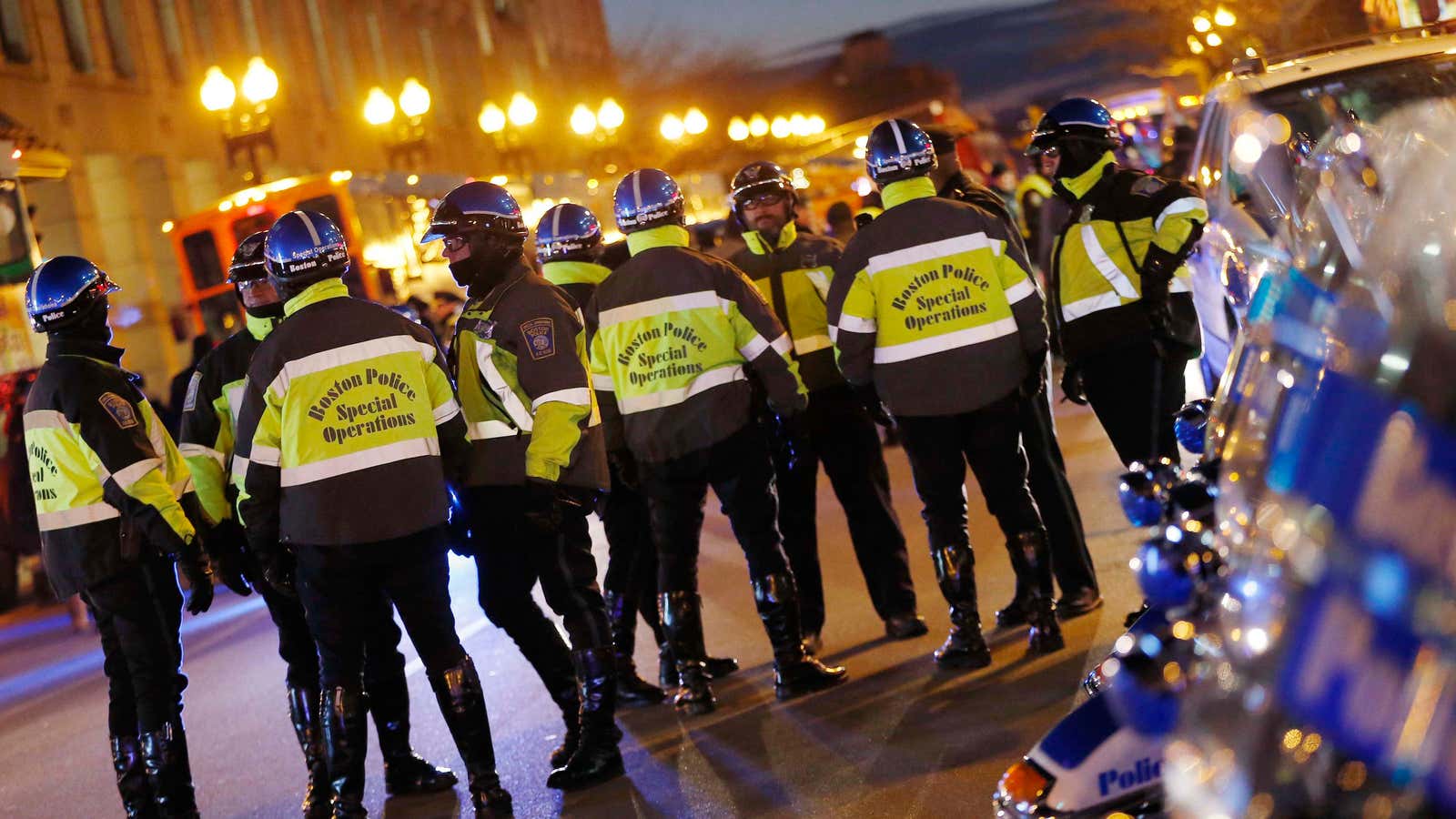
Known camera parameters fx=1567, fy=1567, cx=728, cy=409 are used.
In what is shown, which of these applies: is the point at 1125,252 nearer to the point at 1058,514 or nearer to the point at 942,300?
the point at 942,300

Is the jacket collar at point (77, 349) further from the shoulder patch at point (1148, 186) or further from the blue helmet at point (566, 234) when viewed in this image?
the shoulder patch at point (1148, 186)

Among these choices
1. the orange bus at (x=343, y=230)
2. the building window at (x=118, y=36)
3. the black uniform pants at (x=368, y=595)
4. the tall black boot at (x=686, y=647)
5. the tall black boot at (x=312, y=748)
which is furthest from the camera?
the building window at (x=118, y=36)

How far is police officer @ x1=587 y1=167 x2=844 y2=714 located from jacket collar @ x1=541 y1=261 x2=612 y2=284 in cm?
58

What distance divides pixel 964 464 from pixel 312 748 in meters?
2.99

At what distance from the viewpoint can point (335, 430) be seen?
5.57m

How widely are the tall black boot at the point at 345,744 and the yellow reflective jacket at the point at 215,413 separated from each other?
4.10 feet

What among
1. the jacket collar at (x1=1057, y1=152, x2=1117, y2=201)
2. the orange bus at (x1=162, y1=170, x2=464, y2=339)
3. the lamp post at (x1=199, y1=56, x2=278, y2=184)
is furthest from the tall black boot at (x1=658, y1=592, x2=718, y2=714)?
the orange bus at (x1=162, y1=170, x2=464, y2=339)

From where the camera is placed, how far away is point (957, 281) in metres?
6.61

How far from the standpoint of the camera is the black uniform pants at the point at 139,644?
6.26m

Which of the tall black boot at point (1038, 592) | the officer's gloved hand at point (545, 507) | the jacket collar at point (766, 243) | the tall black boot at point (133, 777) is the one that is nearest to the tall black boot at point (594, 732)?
the officer's gloved hand at point (545, 507)

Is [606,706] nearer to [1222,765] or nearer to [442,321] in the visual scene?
[1222,765]

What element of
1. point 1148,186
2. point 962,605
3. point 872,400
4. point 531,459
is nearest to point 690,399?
point 872,400

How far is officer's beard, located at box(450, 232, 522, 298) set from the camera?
6.37 m

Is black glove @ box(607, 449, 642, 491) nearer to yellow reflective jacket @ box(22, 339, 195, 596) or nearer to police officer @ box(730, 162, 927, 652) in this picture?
police officer @ box(730, 162, 927, 652)
